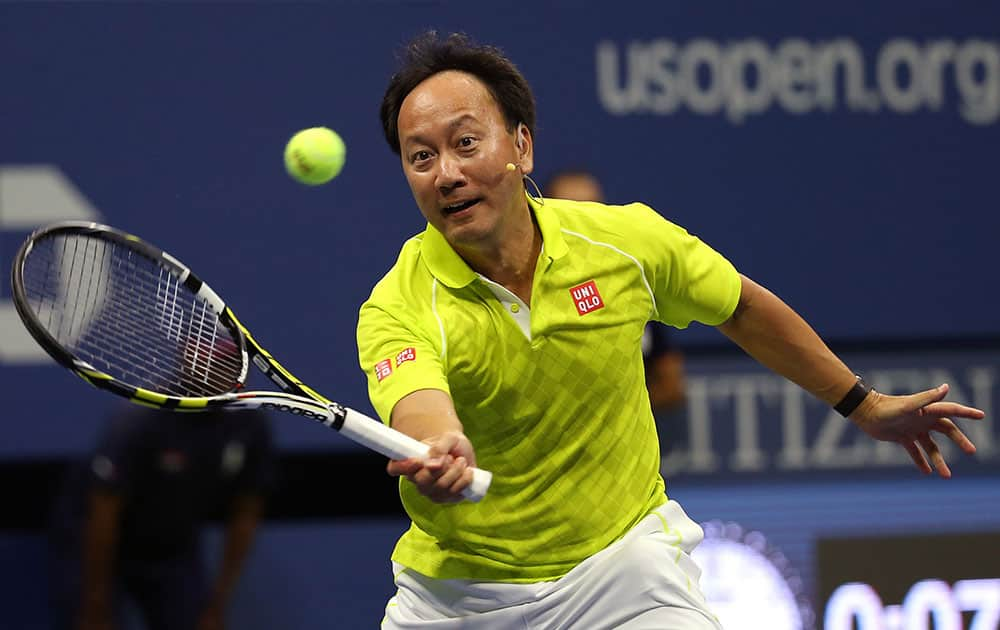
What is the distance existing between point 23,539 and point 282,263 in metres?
1.50

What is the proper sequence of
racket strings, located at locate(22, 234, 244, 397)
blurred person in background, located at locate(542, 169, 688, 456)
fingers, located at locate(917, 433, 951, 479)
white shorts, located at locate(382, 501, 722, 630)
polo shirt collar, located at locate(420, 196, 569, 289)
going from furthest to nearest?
blurred person in background, located at locate(542, 169, 688, 456) < fingers, located at locate(917, 433, 951, 479) < racket strings, located at locate(22, 234, 244, 397) < polo shirt collar, located at locate(420, 196, 569, 289) < white shorts, located at locate(382, 501, 722, 630)

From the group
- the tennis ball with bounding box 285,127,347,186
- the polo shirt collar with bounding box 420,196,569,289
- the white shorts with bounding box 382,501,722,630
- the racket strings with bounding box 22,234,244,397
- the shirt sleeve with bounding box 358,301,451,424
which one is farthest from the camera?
the tennis ball with bounding box 285,127,347,186

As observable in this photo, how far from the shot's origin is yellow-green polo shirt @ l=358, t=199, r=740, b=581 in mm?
3221

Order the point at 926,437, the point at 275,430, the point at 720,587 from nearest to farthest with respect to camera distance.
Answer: the point at 926,437, the point at 720,587, the point at 275,430

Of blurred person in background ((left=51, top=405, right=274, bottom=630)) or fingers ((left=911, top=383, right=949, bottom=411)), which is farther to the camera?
blurred person in background ((left=51, top=405, right=274, bottom=630))

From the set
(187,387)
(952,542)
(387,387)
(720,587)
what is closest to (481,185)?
(387,387)

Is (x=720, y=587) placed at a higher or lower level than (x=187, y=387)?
lower

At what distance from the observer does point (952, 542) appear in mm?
6184

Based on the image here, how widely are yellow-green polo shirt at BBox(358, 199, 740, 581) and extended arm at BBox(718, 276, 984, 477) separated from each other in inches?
12.8

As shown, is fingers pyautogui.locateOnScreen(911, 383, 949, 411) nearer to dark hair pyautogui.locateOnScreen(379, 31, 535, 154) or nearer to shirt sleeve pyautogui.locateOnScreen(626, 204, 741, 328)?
shirt sleeve pyautogui.locateOnScreen(626, 204, 741, 328)

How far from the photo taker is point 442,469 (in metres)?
2.72

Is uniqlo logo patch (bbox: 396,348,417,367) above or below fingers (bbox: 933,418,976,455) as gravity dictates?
above

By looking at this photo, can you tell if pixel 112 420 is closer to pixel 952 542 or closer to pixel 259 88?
pixel 259 88

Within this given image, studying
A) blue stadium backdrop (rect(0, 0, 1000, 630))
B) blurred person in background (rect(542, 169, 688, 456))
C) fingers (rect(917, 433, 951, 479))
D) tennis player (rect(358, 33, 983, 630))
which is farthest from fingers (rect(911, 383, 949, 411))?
blue stadium backdrop (rect(0, 0, 1000, 630))
